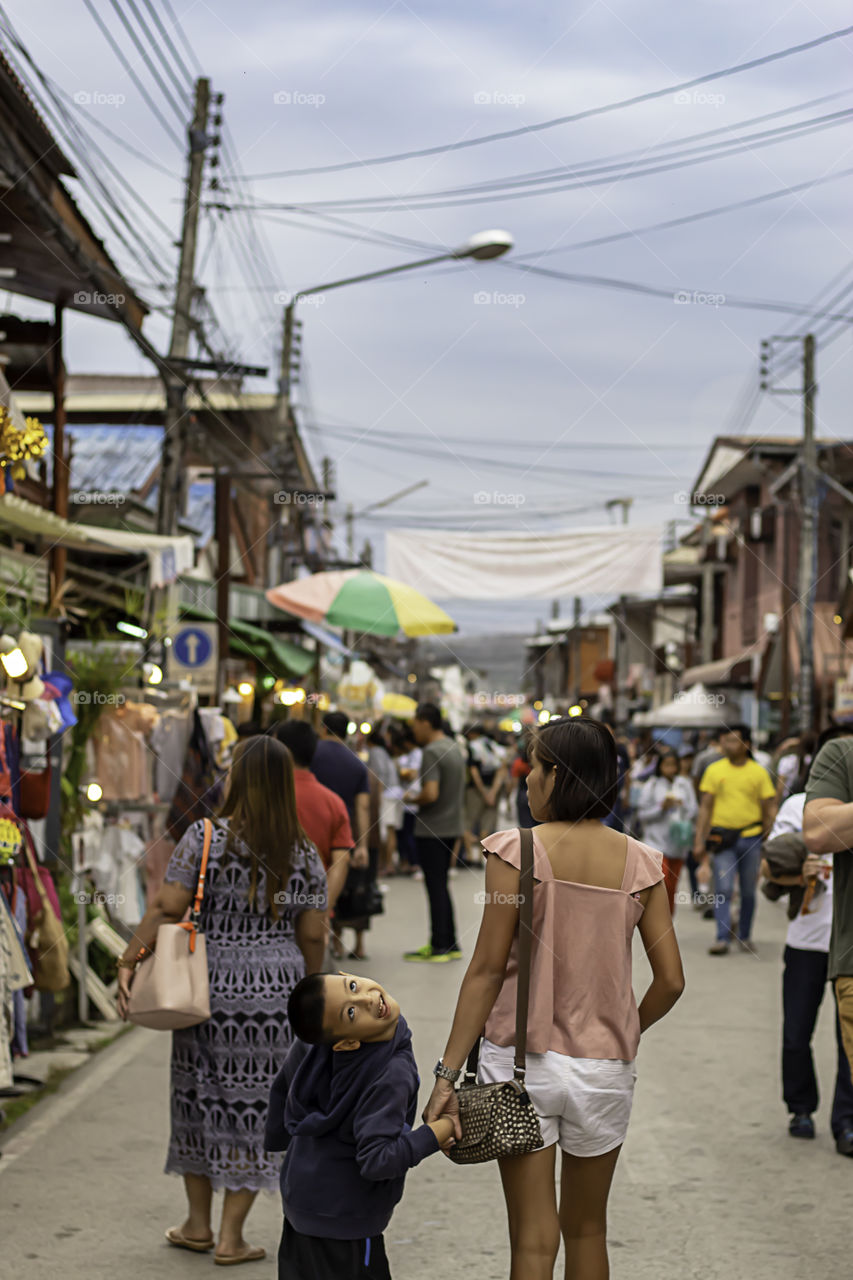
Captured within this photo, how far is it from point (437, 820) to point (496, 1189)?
20.9 ft

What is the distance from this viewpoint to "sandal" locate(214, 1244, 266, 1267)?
5031mm

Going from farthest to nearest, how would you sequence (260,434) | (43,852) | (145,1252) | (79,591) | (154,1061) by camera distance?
1. (260,434)
2. (79,591)
3. (43,852)
4. (154,1061)
5. (145,1252)

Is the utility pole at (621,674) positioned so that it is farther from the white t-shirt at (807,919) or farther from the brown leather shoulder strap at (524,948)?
the brown leather shoulder strap at (524,948)

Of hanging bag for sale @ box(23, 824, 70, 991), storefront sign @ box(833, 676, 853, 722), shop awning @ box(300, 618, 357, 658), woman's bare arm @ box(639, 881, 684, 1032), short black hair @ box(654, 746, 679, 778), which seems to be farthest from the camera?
shop awning @ box(300, 618, 357, 658)

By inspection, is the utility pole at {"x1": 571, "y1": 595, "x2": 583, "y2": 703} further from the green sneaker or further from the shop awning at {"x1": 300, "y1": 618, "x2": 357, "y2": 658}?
the green sneaker

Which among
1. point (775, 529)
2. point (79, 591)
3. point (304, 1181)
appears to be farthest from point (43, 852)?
point (775, 529)

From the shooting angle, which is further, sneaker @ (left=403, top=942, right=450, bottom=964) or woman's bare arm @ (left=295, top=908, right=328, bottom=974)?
sneaker @ (left=403, top=942, right=450, bottom=964)

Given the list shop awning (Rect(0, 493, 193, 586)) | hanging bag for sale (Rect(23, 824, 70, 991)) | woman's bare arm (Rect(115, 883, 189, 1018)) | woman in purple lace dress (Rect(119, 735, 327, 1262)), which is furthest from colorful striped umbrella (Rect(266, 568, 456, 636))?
woman's bare arm (Rect(115, 883, 189, 1018))

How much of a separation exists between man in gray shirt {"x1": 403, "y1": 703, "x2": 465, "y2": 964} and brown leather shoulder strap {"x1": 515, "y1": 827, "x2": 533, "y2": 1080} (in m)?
8.15

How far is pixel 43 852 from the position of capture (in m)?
8.77

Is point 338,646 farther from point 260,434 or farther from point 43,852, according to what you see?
point 43,852

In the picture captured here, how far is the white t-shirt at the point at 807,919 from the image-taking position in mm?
6848

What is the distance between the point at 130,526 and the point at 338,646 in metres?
5.87

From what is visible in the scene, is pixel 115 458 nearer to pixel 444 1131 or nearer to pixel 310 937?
pixel 310 937
